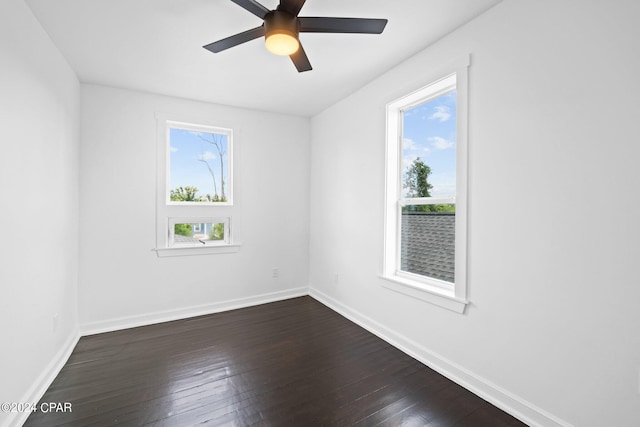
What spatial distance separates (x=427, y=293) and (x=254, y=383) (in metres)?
1.54

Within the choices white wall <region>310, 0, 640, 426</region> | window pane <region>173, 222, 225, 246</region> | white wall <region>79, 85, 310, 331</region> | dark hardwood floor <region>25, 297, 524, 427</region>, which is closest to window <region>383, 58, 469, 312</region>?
white wall <region>310, 0, 640, 426</region>

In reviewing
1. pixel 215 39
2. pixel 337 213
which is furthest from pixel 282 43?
pixel 337 213

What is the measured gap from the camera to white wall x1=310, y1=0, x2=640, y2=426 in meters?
1.41

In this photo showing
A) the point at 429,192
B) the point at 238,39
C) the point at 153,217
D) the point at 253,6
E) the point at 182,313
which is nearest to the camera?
the point at 253,6

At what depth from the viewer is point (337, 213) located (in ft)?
12.1

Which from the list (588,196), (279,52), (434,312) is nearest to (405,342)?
(434,312)

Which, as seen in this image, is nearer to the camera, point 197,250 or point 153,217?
point 153,217

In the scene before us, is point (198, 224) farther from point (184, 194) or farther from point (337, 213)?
point (337, 213)

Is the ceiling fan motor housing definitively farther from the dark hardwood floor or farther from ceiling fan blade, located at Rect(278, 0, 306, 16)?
the dark hardwood floor

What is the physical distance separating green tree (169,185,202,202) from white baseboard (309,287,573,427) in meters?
2.51

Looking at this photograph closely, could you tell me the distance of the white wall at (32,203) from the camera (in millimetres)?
1616

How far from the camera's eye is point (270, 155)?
4.03 m

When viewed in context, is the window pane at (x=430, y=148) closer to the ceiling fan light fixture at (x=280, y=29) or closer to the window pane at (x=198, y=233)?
the ceiling fan light fixture at (x=280, y=29)

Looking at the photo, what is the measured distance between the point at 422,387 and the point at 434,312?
561mm
